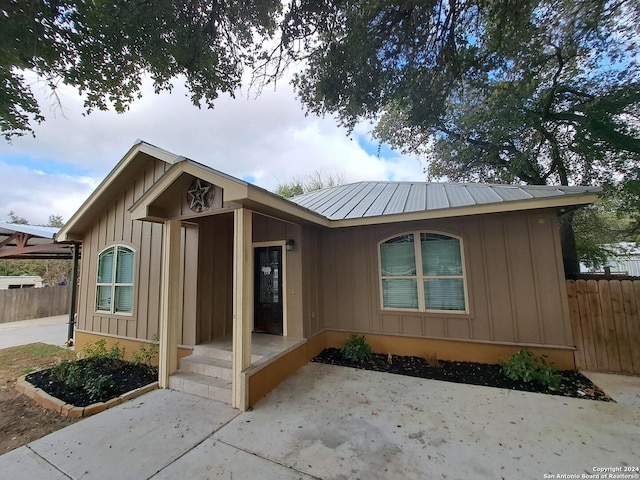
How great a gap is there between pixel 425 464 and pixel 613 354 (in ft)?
13.3

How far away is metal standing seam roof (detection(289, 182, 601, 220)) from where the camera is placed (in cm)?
444

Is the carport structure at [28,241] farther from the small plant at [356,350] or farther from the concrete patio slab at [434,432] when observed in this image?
the small plant at [356,350]

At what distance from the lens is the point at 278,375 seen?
4.22 meters

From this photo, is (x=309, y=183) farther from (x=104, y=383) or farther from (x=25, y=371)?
(x=104, y=383)

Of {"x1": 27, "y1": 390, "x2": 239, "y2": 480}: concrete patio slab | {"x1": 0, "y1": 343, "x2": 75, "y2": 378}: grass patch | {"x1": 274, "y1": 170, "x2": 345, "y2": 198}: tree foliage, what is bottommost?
{"x1": 0, "y1": 343, "x2": 75, "y2": 378}: grass patch

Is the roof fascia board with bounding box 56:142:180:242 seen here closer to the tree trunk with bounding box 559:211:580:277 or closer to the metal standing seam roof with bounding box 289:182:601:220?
the metal standing seam roof with bounding box 289:182:601:220

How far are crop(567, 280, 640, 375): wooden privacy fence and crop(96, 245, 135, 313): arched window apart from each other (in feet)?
28.0

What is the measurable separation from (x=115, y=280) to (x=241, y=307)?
4364 millimetres

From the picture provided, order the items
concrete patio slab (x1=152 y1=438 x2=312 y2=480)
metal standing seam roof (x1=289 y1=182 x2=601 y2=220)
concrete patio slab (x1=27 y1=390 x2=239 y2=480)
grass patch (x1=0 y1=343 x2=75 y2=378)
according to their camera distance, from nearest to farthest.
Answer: concrete patio slab (x1=152 y1=438 x2=312 y2=480), concrete patio slab (x1=27 y1=390 x2=239 y2=480), metal standing seam roof (x1=289 y1=182 x2=601 y2=220), grass patch (x1=0 y1=343 x2=75 y2=378)

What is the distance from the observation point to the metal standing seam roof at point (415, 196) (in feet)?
14.6

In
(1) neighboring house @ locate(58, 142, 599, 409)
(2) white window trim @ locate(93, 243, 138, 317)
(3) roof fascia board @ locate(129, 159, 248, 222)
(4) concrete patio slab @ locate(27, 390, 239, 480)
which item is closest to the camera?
(4) concrete patio slab @ locate(27, 390, 239, 480)

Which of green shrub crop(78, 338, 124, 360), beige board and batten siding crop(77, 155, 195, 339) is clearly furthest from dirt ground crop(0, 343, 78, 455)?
beige board and batten siding crop(77, 155, 195, 339)

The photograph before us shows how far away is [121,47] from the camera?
3.78 m

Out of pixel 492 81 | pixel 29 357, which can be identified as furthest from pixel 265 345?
pixel 492 81
